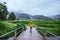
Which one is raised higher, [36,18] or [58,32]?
[36,18]

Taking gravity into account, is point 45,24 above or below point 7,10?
below

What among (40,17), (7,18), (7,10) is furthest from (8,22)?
(40,17)

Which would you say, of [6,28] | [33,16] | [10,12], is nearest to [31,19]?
[33,16]

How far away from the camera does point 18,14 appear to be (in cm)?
1035

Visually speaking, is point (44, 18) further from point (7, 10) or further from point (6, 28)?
point (6, 28)

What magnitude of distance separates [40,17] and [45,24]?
43 centimetres

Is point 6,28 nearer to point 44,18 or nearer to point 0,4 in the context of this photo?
point 0,4

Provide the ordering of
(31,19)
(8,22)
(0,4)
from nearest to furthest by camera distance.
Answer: (8,22), (31,19), (0,4)

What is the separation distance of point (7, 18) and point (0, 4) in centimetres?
202

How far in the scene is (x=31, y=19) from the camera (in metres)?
10.1

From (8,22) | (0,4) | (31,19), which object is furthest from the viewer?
(0,4)

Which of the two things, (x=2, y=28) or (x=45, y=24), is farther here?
(x=2, y=28)

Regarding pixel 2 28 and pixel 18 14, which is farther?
pixel 2 28

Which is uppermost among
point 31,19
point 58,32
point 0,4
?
point 0,4
